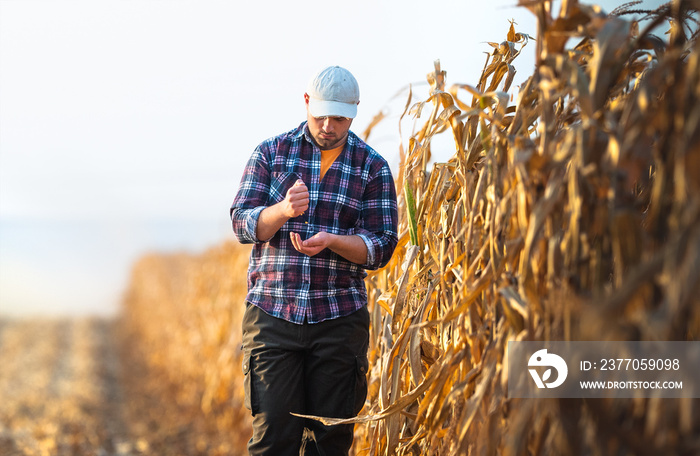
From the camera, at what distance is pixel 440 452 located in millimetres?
2020

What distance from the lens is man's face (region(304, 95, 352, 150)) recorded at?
246 centimetres

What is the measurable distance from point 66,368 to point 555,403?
438 inches

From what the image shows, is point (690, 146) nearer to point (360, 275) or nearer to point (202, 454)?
point (360, 275)

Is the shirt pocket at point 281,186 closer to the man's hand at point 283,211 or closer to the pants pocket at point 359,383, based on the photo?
the man's hand at point 283,211

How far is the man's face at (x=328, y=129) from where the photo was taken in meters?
2.46

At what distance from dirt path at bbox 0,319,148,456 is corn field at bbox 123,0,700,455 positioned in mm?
4271

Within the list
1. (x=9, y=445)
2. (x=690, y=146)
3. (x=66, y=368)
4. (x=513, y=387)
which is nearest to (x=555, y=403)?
(x=513, y=387)

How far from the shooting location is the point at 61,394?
864 cm

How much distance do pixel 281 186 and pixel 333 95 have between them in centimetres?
41
